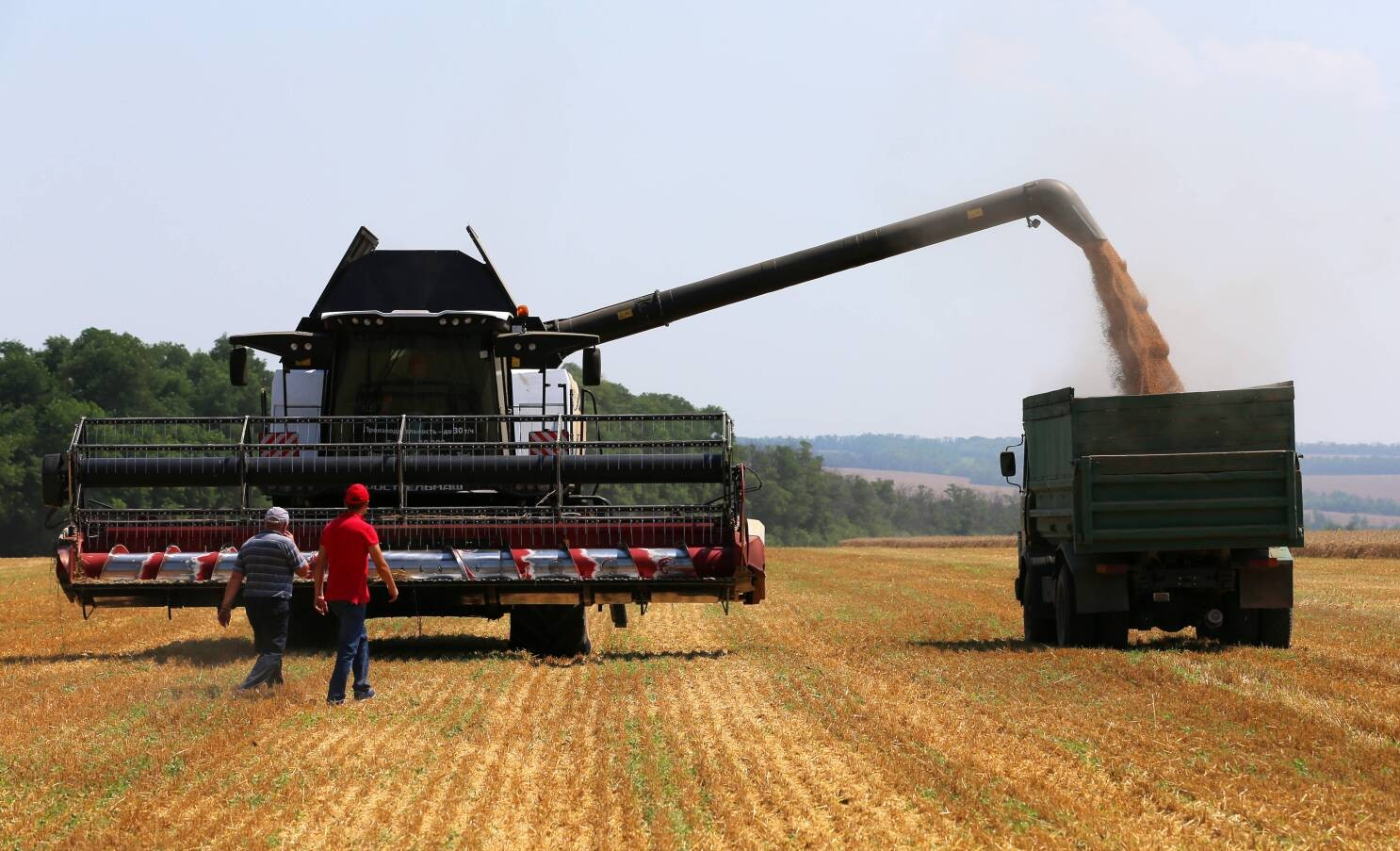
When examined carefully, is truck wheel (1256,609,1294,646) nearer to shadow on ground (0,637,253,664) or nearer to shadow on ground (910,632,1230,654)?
shadow on ground (910,632,1230,654)

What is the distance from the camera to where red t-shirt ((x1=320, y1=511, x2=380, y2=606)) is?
1277 cm

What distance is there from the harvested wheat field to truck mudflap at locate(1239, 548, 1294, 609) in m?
0.66

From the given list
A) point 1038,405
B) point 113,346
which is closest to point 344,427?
point 1038,405

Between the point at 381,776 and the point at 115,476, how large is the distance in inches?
323

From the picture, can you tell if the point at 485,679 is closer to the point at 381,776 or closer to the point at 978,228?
the point at 381,776

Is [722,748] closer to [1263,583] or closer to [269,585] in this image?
[269,585]

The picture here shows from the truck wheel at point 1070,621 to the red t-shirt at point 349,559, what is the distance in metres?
7.35

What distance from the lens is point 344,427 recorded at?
17031 millimetres

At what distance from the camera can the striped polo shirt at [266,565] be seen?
43.0 feet

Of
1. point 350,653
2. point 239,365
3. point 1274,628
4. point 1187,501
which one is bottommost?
point 1274,628

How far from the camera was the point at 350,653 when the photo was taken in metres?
12.5

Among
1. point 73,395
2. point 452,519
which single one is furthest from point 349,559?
point 73,395

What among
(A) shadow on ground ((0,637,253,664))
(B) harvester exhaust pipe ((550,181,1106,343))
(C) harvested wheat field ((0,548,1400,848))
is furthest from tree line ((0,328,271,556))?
(C) harvested wheat field ((0,548,1400,848))

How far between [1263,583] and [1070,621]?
189 centimetres
